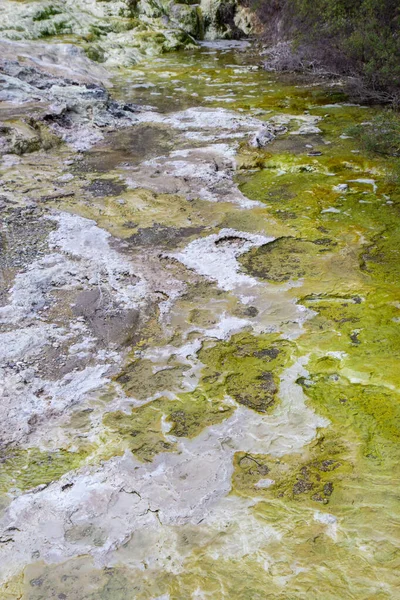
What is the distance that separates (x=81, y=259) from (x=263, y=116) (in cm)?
509

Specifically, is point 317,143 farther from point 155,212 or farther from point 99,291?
point 99,291

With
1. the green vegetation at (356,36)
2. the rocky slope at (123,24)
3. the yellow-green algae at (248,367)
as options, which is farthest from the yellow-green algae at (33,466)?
the rocky slope at (123,24)

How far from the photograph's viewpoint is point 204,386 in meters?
3.21

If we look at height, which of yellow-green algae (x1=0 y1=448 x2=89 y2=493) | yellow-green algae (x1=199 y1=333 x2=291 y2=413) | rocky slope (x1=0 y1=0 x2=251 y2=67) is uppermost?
rocky slope (x1=0 y1=0 x2=251 y2=67)

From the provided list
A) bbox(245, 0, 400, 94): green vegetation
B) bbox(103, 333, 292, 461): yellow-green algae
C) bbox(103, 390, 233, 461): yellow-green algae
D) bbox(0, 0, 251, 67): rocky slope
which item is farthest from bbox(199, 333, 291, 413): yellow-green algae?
bbox(0, 0, 251, 67): rocky slope

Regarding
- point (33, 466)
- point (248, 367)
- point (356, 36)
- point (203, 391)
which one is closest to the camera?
point (33, 466)

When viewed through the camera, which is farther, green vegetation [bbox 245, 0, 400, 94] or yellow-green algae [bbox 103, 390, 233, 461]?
green vegetation [bbox 245, 0, 400, 94]

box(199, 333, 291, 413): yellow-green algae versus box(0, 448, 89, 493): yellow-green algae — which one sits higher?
box(199, 333, 291, 413): yellow-green algae

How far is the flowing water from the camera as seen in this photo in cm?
224

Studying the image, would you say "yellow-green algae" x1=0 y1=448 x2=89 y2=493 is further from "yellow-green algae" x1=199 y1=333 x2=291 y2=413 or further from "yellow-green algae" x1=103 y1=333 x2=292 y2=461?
"yellow-green algae" x1=199 y1=333 x2=291 y2=413

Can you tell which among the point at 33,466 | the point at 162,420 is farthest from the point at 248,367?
the point at 33,466

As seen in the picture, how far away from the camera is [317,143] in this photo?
717cm

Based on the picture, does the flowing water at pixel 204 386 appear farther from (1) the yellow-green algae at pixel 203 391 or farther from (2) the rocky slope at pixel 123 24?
(2) the rocky slope at pixel 123 24

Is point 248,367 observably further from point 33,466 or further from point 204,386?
point 33,466
